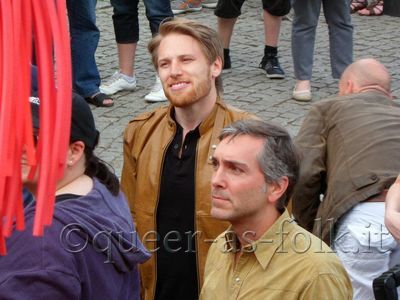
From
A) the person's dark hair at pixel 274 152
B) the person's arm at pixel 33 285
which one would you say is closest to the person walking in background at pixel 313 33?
the person's dark hair at pixel 274 152

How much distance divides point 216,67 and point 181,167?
46 cm

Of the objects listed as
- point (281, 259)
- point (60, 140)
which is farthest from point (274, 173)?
point (60, 140)

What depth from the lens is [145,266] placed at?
372cm

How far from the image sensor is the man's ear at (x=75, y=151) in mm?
2744

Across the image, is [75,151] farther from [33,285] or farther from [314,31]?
[314,31]

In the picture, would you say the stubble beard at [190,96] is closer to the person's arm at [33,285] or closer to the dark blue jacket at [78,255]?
the dark blue jacket at [78,255]

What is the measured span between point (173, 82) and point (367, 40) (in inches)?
245

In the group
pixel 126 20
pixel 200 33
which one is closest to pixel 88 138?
pixel 200 33

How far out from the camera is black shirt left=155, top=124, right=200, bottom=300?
3.62 m

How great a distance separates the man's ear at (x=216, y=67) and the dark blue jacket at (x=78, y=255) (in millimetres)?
1040

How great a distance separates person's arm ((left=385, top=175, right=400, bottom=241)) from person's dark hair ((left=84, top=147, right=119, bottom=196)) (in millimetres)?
1109

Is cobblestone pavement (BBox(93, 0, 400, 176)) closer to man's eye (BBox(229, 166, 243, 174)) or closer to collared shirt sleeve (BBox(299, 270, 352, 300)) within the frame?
man's eye (BBox(229, 166, 243, 174))

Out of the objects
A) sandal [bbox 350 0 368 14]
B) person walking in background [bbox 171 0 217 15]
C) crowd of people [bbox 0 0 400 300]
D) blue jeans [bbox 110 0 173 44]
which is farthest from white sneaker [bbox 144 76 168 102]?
sandal [bbox 350 0 368 14]

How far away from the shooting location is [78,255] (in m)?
2.51
